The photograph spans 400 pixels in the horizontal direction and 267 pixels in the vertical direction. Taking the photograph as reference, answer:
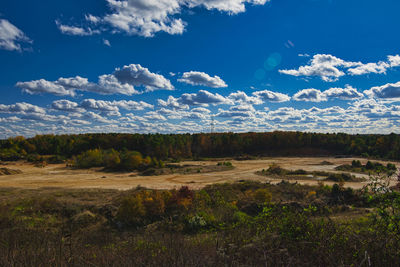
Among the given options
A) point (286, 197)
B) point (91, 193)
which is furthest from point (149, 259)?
point (91, 193)

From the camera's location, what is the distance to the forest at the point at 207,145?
7206 cm

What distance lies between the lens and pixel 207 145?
8738 cm

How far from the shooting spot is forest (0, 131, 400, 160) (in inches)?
2837

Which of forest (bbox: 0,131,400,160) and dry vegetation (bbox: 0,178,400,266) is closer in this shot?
dry vegetation (bbox: 0,178,400,266)

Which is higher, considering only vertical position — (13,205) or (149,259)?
(149,259)

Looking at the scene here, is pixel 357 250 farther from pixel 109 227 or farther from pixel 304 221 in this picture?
pixel 109 227

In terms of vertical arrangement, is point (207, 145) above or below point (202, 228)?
above

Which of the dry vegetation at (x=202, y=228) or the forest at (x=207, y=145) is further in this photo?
the forest at (x=207, y=145)

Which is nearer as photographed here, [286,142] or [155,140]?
[155,140]

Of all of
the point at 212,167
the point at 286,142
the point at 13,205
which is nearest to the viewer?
the point at 13,205

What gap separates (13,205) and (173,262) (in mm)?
23568

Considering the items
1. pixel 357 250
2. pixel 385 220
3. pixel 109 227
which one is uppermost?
pixel 385 220

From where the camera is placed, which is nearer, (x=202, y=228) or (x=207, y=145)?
(x=202, y=228)

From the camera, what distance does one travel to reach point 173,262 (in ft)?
12.9
